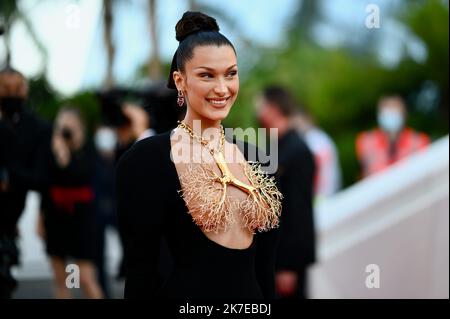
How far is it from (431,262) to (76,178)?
10.1 ft

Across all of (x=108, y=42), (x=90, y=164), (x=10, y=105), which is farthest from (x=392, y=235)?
(x=108, y=42)

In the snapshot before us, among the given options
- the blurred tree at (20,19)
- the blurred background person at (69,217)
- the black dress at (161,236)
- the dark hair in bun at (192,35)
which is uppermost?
the blurred tree at (20,19)

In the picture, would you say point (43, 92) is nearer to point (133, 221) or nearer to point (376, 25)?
point (376, 25)

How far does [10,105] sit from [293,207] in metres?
2.07

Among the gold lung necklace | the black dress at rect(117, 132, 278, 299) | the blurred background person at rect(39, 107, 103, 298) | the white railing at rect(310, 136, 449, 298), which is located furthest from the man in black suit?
the black dress at rect(117, 132, 278, 299)

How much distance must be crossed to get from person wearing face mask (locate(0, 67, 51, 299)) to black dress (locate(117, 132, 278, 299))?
2.13 m

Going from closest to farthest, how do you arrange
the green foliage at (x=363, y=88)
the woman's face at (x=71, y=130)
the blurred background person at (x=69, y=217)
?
the blurred background person at (x=69, y=217) < the woman's face at (x=71, y=130) < the green foliage at (x=363, y=88)

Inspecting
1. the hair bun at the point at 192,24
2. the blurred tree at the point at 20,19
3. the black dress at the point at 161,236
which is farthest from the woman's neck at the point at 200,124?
the blurred tree at the point at 20,19

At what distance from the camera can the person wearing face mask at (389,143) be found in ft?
32.6

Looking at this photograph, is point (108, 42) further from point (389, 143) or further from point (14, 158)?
point (14, 158)

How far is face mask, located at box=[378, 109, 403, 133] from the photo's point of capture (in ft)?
33.8

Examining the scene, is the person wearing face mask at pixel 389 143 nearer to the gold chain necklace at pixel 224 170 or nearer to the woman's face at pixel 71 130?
the woman's face at pixel 71 130

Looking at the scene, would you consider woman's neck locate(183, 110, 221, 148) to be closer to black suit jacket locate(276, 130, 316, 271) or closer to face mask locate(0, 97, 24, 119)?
black suit jacket locate(276, 130, 316, 271)

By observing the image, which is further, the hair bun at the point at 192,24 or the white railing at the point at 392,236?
the white railing at the point at 392,236
